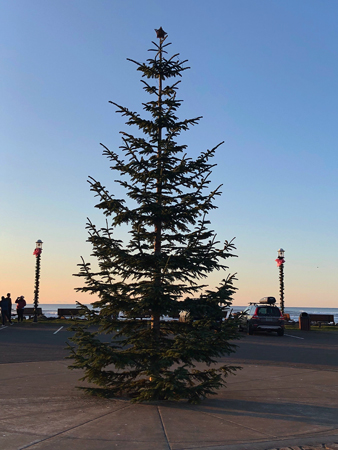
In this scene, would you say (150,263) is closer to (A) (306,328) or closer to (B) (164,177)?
(B) (164,177)

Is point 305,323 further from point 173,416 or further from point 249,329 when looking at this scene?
point 173,416

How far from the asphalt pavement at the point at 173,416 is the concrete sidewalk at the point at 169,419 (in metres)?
0.01

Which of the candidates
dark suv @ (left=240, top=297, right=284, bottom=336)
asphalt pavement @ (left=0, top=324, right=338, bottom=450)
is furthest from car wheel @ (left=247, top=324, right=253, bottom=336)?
asphalt pavement @ (left=0, top=324, right=338, bottom=450)

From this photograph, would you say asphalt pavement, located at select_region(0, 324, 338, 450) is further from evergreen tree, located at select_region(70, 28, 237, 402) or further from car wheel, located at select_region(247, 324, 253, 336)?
car wheel, located at select_region(247, 324, 253, 336)

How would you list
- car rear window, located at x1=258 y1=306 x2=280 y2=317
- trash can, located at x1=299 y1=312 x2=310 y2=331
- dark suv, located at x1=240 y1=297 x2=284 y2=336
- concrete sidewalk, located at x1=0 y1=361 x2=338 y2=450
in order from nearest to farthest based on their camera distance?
concrete sidewalk, located at x1=0 y1=361 x2=338 y2=450
dark suv, located at x1=240 y1=297 x2=284 y2=336
car rear window, located at x1=258 y1=306 x2=280 y2=317
trash can, located at x1=299 y1=312 x2=310 y2=331

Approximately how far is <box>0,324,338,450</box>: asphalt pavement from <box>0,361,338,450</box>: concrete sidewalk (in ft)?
0.04

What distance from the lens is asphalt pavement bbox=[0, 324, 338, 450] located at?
5531mm

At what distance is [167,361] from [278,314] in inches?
726

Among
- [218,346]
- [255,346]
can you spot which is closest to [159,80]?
[218,346]

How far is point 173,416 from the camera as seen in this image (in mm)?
6691

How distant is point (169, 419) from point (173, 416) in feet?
0.64

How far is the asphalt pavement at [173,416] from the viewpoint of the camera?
5.53m

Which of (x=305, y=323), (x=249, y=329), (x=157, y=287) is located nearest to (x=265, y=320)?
(x=249, y=329)

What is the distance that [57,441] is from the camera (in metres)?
5.45
